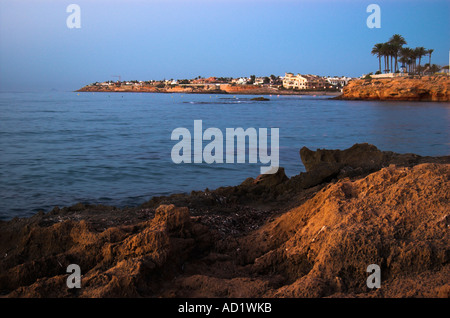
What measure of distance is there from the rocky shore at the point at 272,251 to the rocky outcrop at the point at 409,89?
62592 mm

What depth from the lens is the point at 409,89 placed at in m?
64.1

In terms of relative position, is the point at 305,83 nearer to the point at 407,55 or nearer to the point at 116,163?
the point at 407,55

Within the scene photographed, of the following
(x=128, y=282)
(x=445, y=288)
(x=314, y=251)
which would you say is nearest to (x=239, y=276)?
(x=314, y=251)

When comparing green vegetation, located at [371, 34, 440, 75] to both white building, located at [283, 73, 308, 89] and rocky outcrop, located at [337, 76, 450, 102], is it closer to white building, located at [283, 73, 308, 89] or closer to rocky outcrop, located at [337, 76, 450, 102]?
rocky outcrop, located at [337, 76, 450, 102]

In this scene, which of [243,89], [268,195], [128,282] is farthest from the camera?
[243,89]

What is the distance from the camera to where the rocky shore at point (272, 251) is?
3.45m

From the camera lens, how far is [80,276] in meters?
3.72

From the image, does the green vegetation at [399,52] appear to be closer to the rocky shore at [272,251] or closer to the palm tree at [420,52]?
the palm tree at [420,52]

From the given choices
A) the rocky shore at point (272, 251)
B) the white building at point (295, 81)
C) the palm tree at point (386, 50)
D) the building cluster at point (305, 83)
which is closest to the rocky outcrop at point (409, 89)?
the palm tree at point (386, 50)

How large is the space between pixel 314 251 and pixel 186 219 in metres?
1.48

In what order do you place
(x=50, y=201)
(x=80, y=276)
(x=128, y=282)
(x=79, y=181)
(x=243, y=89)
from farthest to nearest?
(x=243, y=89)
(x=79, y=181)
(x=50, y=201)
(x=80, y=276)
(x=128, y=282)

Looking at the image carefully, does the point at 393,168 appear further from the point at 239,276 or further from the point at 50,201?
the point at 50,201

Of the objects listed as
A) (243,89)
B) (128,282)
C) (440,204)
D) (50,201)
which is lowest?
(50,201)
